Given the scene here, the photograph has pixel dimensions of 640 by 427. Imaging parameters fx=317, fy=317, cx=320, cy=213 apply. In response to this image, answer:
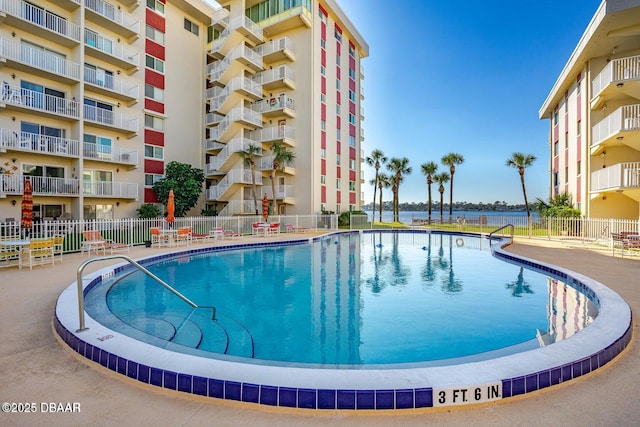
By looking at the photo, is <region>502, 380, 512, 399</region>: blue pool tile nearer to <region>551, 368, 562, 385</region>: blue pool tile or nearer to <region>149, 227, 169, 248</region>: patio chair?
<region>551, 368, 562, 385</region>: blue pool tile

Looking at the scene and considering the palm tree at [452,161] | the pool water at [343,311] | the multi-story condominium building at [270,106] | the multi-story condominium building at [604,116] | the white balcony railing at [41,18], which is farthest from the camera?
the palm tree at [452,161]

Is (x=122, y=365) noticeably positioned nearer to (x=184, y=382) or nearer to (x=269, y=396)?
(x=184, y=382)

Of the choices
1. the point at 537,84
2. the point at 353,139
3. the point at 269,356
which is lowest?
the point at 269,356

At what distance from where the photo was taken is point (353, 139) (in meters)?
36.7

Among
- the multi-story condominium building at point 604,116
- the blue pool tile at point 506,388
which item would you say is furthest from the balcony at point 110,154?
the multi-story condominium building at point 604,116

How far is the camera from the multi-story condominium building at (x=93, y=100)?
18.0 m

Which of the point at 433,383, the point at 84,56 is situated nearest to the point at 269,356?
the point at 433,383

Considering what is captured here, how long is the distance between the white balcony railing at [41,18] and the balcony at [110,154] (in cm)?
664

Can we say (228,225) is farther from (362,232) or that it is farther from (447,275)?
(447,275)

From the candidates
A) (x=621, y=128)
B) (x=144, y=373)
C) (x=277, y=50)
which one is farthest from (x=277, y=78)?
(x=144, y=373)

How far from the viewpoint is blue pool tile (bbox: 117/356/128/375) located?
3.48 m

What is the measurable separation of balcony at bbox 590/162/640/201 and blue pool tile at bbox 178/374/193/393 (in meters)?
20.1

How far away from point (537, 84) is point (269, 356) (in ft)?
132

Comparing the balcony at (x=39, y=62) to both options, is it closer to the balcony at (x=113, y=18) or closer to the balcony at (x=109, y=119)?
the balcony at (x=109, y=119)
